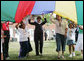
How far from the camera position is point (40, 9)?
29.9 ft

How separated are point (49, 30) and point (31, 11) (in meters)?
37.3

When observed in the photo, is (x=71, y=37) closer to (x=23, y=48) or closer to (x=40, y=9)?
(x=40, y=9)

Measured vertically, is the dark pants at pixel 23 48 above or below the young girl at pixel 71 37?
below

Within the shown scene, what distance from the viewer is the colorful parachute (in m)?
8.97

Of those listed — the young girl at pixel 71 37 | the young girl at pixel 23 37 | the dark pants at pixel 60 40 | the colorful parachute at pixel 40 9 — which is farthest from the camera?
the young girl at pixel 71 37

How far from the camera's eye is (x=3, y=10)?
938cm

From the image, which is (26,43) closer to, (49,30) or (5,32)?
(5,32)

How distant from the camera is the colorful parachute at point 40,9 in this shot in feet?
29.4

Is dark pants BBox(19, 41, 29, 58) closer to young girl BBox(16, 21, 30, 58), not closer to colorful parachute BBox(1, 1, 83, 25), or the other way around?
young girl BBox(16, 21, 30, 58)

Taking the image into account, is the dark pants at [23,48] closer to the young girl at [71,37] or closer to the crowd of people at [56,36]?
the crowd of people at [56,36]

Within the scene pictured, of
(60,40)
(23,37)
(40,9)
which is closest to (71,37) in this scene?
(60,40)

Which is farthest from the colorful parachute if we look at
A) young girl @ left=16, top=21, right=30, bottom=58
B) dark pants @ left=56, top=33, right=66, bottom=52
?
dark pants @ left=56, top=33, right=66, bottom=52

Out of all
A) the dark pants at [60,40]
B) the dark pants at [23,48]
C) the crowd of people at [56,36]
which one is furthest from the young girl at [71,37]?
the dark pants at [23,48]

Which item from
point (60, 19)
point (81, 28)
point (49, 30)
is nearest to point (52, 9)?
point (60, 19)
